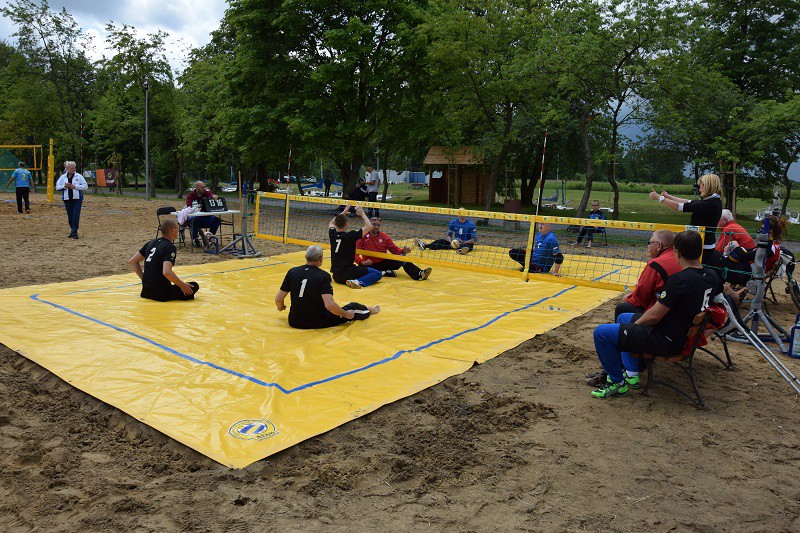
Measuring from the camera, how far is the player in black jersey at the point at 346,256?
9570mm

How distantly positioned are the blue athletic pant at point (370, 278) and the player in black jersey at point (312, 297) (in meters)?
2.60

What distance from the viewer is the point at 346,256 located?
32.4ft

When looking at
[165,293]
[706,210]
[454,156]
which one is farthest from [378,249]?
[454,156]

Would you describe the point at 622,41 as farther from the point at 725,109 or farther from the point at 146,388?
the point at 146,388

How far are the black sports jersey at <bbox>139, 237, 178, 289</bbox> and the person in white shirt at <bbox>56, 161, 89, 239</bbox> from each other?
7166mm

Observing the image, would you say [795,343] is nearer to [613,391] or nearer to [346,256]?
[613,391]

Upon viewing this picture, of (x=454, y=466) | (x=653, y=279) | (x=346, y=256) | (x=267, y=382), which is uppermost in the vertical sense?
(x=653, y=279)

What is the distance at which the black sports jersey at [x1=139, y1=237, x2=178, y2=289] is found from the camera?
7.94m

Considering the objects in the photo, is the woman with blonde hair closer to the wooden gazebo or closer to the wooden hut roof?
the wooden hut roof

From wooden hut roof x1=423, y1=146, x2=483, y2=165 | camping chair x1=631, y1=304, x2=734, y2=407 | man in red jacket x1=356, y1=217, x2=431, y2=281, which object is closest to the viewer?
camping chair x1=631, y1=304, x2=734, y2=407

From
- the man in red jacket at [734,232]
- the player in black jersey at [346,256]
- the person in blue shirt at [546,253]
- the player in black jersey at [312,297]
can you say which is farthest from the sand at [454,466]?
the person in blue shirt at [546,253]

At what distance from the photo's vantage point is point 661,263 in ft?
18.2

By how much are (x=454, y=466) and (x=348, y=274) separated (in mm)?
6082

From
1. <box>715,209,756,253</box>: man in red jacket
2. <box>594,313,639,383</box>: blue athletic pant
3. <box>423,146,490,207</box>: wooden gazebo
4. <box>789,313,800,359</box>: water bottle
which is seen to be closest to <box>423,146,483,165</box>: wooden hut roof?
<box>423,146,490,207</box>: wooden gazebo
